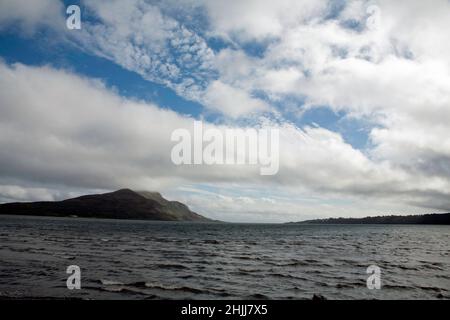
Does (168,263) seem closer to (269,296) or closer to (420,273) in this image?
(269,296)

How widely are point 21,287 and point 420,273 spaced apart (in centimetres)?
3791

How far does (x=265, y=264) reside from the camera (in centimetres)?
3853

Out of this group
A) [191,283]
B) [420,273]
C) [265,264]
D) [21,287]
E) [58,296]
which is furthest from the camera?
[265,264]

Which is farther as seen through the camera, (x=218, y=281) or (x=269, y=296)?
(x=218, y=281)

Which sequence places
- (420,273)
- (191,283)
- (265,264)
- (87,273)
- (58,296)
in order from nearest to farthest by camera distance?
(58,296) → (191,283) → (87,273) → (420,273) → (265,264)
